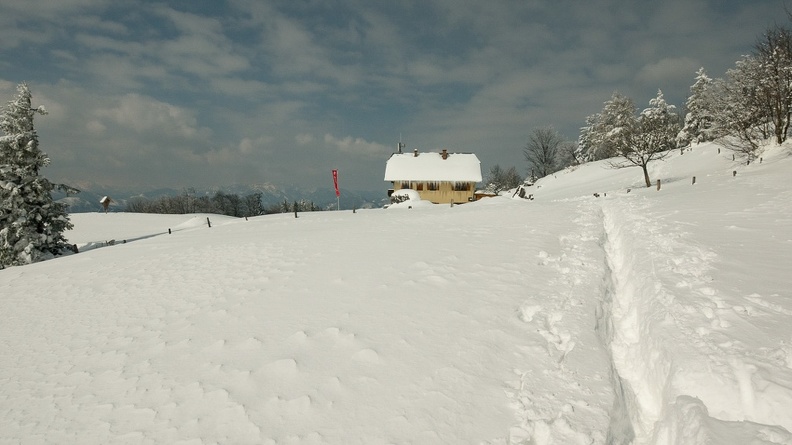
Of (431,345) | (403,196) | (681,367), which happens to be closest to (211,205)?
(403,196)

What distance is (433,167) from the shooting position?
4969 centimetres

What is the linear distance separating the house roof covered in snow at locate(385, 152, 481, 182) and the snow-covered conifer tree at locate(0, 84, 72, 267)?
34.8 m

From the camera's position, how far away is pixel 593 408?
4.76m

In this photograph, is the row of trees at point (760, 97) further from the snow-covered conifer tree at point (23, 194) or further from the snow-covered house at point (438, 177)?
the snow-covered conifer tree at point (23, 194)

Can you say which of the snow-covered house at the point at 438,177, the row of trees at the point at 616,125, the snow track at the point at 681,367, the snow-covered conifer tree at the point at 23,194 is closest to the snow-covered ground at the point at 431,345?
the snow track at the point at 681,367

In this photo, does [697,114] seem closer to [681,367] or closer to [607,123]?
[607,123]

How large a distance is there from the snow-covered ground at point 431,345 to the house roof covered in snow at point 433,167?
117ft

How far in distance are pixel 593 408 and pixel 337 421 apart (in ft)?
11.8

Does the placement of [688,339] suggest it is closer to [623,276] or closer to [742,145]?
[623,276]

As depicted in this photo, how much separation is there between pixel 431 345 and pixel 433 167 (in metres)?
44.8

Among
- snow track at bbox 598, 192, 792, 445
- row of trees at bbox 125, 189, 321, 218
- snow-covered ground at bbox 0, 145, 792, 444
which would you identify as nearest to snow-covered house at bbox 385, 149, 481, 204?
snow-covered ground at bbox 0, 145, 792, 444

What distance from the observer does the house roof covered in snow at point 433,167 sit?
158 feet

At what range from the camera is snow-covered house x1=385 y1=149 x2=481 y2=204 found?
158ft

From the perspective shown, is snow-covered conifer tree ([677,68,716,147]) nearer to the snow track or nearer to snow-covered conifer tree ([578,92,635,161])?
snow-covered conifer tree ([578,92,635,161])
